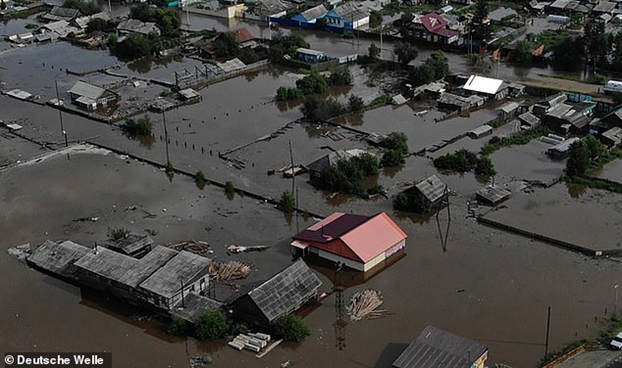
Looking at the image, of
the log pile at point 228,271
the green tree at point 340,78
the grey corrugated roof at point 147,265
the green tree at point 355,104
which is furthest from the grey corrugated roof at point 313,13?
the grey corrugated roof at point 147,265

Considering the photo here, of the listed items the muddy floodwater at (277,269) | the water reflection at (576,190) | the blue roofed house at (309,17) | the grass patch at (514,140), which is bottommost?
the muddy floodwater at (277,269)

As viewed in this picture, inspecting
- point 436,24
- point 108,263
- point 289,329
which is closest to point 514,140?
point 289,329

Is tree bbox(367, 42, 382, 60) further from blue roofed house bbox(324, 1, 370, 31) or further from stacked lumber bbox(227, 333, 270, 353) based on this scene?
stacked lumber bbox(227, 333, 270, 353)

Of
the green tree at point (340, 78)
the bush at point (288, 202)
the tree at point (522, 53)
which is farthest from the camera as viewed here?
the tree at point (522, 53)

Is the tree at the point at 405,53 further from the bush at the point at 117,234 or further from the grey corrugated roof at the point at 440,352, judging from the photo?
the grey corrugated roof at the point at 440,352

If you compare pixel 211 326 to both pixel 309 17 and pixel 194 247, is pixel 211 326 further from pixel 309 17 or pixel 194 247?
pixel 309 17

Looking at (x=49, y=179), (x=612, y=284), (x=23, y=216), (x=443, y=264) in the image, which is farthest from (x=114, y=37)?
(x=612, y=284)
